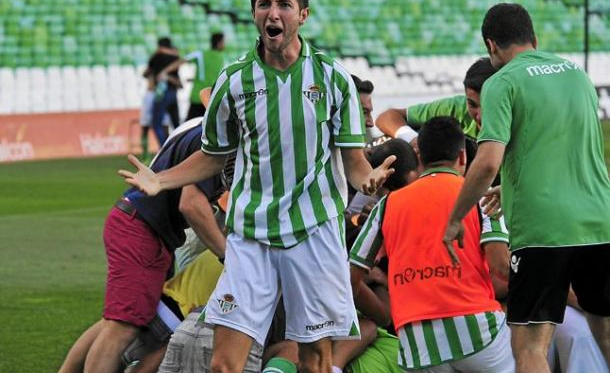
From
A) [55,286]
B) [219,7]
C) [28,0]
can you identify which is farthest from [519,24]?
[219,7]

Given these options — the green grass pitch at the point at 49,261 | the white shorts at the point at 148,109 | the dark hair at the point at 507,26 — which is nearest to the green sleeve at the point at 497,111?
the dark hair at the point at 507,26

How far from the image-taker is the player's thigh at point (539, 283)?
5555 mm

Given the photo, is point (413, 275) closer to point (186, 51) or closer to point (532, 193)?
point (532, 193)

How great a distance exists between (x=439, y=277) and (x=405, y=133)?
239 cm

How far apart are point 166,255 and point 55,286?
416 cm

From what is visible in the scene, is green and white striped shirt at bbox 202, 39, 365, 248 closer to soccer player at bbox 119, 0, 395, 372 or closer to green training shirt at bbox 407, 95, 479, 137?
soccer player at bbox 119, 0, 395, 372

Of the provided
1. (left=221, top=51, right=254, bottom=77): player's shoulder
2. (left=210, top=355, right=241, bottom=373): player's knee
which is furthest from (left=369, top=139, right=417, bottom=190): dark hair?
(left=210, top=355, right=241, bottom=373): player's knee

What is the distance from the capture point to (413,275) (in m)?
5.65

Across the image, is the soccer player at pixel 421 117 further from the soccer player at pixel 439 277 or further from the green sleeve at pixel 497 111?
the green sleeve at pixel 497 111

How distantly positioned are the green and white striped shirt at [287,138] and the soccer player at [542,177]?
60 centimetres

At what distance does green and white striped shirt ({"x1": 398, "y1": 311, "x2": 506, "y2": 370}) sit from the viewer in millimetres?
5582

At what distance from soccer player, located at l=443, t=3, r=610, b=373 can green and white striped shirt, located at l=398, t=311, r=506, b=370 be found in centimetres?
12

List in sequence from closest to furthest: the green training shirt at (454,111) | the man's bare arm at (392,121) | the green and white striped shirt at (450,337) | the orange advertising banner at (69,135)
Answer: the green and white striped shirt at (450,337) < the green training shirt at (454,111) < the man's bare arm at (392,121) < the orange advertising banner at (69,135)

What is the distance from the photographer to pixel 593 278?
18.7 ft
